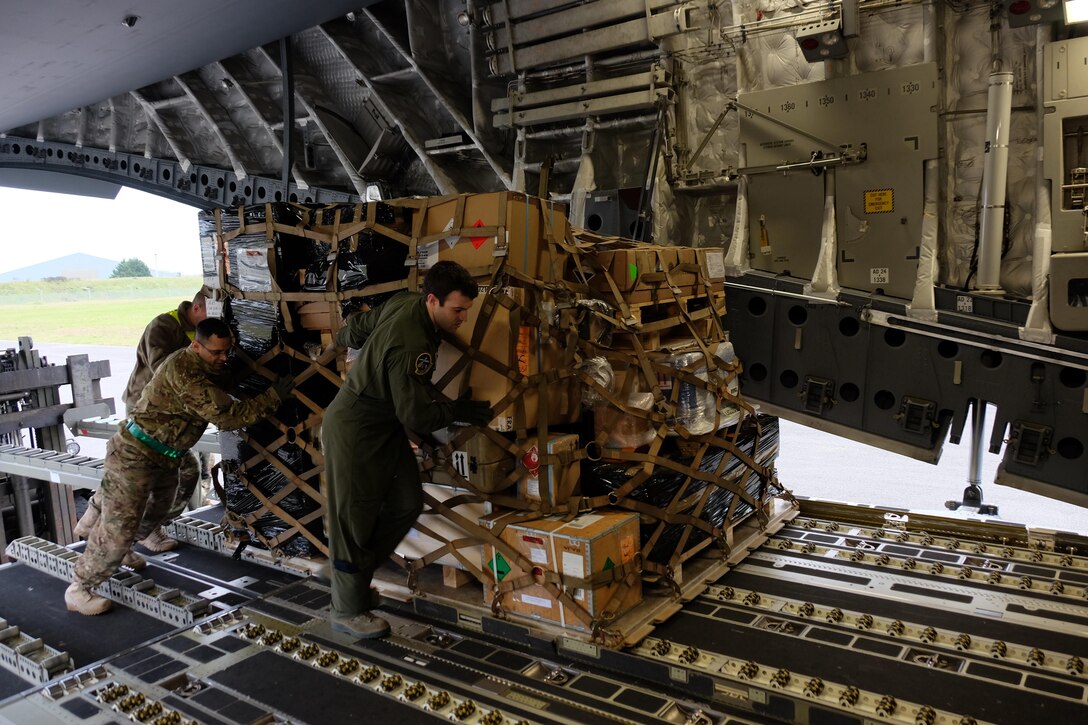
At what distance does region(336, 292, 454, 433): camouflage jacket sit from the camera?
11.0 feet

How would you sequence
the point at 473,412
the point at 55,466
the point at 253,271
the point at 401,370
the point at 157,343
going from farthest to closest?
the point at 55,466, the point at 157,343, the point at 253,271, the point at 473,412, the point at 401,370

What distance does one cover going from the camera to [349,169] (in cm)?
873

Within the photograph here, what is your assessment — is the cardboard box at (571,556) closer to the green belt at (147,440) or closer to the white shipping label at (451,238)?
the white shipping label at (451,238)

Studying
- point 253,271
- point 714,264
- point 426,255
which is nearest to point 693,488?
point 714,264

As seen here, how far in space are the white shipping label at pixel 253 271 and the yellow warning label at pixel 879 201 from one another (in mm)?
4448

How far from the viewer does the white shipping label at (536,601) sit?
3582mm

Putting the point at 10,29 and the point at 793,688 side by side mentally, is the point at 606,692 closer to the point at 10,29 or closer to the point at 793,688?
the point at 793,688

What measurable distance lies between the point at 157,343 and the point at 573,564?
3220mm

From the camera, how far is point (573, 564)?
3441 mm

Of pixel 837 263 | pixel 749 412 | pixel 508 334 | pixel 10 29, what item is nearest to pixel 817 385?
pixel 837 263

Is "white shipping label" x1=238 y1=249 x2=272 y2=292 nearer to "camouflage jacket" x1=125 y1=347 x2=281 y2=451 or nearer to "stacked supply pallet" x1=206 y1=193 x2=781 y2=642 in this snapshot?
"stacked supply pallet" x1=206 y1=193 x2=781 y2=642

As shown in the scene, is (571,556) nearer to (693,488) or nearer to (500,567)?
(500,567)

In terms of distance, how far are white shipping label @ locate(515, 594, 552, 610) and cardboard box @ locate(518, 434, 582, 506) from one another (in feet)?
1.47

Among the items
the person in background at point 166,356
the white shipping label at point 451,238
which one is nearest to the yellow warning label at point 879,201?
the white shipping label at point 451,238
